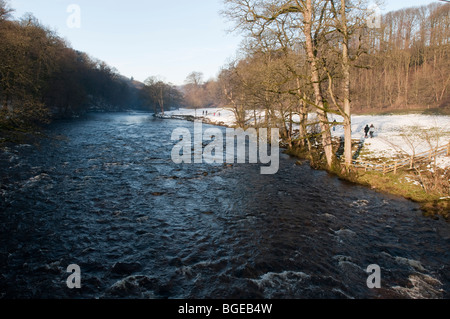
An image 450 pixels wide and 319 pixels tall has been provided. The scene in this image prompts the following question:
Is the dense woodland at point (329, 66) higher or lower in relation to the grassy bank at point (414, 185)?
higher

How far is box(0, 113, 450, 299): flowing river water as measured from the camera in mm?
7086

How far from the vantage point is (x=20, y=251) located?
842cm

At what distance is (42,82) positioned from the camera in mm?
34281

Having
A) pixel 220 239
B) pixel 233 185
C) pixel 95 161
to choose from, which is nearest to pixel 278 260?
pixel 220 239

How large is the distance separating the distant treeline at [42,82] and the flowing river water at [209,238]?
4.59m

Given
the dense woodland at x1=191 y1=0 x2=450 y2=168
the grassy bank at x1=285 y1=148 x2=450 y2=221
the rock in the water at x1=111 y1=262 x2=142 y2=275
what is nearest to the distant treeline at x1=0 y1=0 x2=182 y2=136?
the rock in the water at x1=111 y1=262 x2=142 y2=275

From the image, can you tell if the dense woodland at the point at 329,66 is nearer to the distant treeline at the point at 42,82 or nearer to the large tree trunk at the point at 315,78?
the large tree trunk at the point at 315,78

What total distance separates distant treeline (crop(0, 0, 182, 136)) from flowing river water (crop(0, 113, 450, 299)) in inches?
181

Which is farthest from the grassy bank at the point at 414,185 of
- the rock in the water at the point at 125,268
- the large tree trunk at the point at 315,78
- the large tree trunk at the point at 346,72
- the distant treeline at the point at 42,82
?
the distant treeline at the point at 42,82

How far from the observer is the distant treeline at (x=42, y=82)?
55.0 ft

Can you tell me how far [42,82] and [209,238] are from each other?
37413 millimetres

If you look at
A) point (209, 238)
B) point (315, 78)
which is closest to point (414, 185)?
point (315, 78)

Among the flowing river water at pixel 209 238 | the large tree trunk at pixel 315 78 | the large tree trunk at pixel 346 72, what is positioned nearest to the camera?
the flowing river water at pixel 209 238
